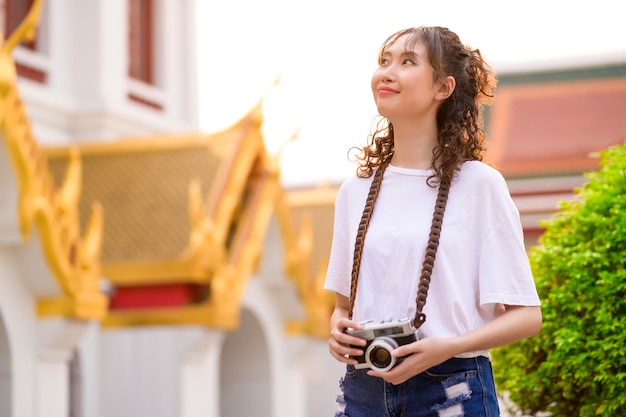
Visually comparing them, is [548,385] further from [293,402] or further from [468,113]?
[293,402]

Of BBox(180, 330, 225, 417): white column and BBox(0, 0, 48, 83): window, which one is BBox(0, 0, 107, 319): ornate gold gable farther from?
BBox(0, 0, 48, 83): window

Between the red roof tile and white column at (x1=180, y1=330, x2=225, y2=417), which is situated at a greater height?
the red roof tile

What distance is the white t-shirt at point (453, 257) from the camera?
2246 millimetres

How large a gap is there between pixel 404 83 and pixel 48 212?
507 cm

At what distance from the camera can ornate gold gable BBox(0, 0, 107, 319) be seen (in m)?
6.82

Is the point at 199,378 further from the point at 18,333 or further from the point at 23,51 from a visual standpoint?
the point at 23,51

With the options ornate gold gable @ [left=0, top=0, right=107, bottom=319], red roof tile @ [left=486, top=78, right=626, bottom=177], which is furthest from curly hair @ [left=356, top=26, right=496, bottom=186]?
red roof tile @ [left=486, top=78, right=626, bottom=177]

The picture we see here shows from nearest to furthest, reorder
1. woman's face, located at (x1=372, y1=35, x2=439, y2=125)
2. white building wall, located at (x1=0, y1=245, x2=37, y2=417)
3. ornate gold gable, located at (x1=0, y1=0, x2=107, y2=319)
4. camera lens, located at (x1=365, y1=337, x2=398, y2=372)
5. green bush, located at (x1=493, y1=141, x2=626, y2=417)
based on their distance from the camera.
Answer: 1. camera lens, located at (x1=365, y1=337, x2=398, y2=372)
2. woman's face, located at (x1=372, y1=35, x2=439, y2=125)
3. green bush, located at (x1=493, y1=141, x2=626, y2=417)
4. ornate gold gable, located at (x1=0, y1=0, x2=107, y2=319)
5. white building wall, located at (x1=0, y1=245, x2=37, y2=417)

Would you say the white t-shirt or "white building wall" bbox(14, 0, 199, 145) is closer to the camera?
A: the white t-shirt

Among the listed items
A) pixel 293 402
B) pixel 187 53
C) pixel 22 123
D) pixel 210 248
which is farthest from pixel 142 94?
pixel 22 123

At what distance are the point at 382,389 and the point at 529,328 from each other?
0.32m

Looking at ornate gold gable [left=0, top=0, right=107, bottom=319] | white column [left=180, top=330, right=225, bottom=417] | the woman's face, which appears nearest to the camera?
the woman's face

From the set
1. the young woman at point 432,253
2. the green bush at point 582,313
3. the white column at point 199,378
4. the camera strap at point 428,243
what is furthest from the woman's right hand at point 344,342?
the white column at point 199,378

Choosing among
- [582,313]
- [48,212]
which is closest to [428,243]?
[582,313]
